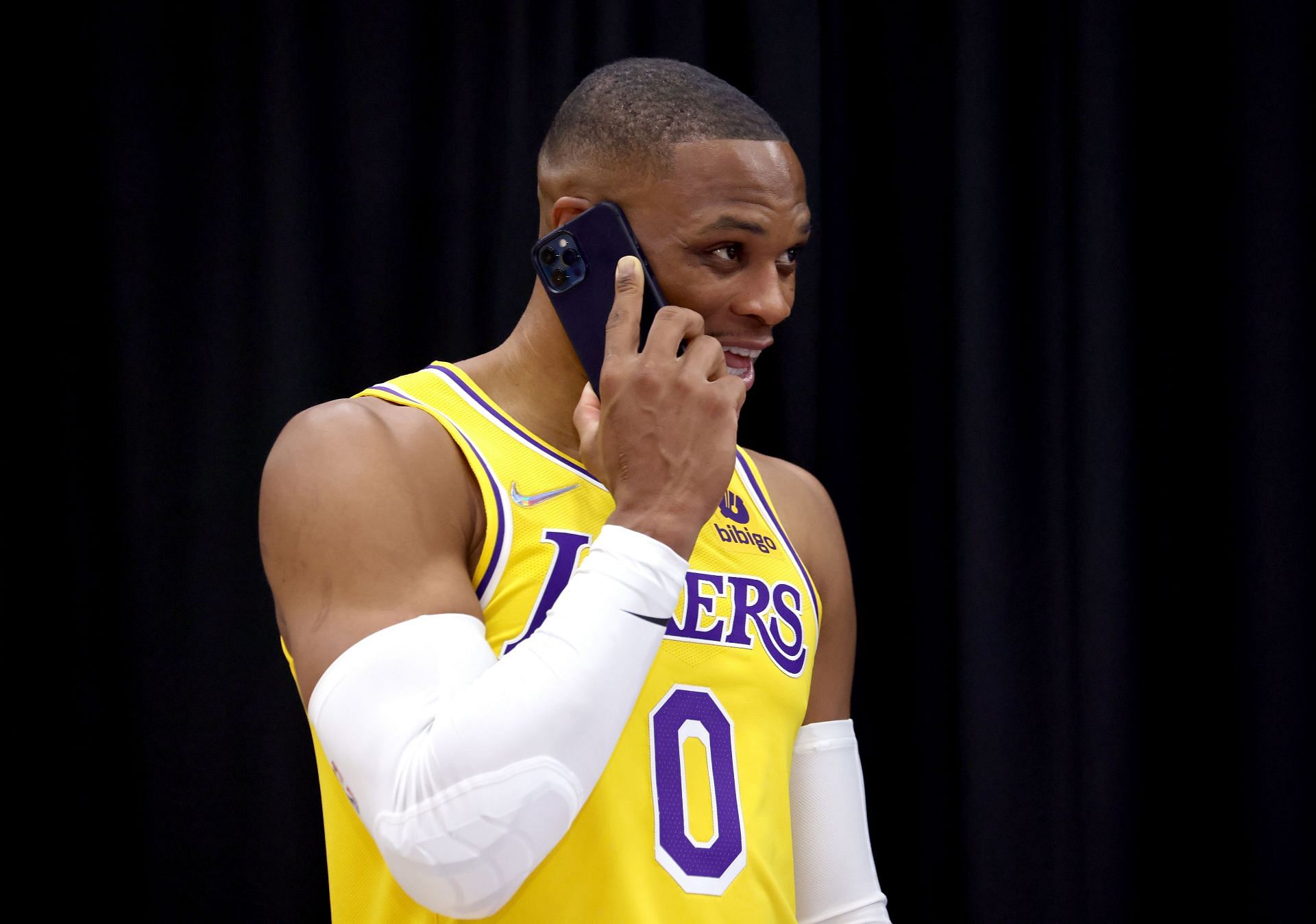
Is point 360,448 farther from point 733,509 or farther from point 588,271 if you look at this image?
point 733,509

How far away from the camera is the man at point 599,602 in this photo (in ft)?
2.58

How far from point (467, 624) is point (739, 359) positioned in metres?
0.41

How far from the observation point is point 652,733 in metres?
1.00

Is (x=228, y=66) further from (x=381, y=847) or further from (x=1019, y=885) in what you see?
(x=1019, y=885)

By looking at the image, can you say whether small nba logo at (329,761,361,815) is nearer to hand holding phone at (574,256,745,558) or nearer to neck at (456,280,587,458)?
hand holding phone at (574,256,745,558)

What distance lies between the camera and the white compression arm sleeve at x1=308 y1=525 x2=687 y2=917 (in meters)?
0.76

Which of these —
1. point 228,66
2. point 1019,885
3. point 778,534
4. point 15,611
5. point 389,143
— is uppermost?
point 228,66

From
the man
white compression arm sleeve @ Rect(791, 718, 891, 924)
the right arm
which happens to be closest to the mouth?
the man

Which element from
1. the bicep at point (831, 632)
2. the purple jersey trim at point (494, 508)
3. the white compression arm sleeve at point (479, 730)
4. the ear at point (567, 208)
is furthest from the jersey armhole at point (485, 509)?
the bicep at point (831, 632)

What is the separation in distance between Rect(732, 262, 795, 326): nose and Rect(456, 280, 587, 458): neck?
0.18 metres

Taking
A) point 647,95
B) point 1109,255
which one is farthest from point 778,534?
point 1109,255

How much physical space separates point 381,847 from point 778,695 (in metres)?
0.43

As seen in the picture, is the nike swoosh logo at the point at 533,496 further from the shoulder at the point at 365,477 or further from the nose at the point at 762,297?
the nose at the point at 762,297

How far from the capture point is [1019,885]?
152 centimetres
